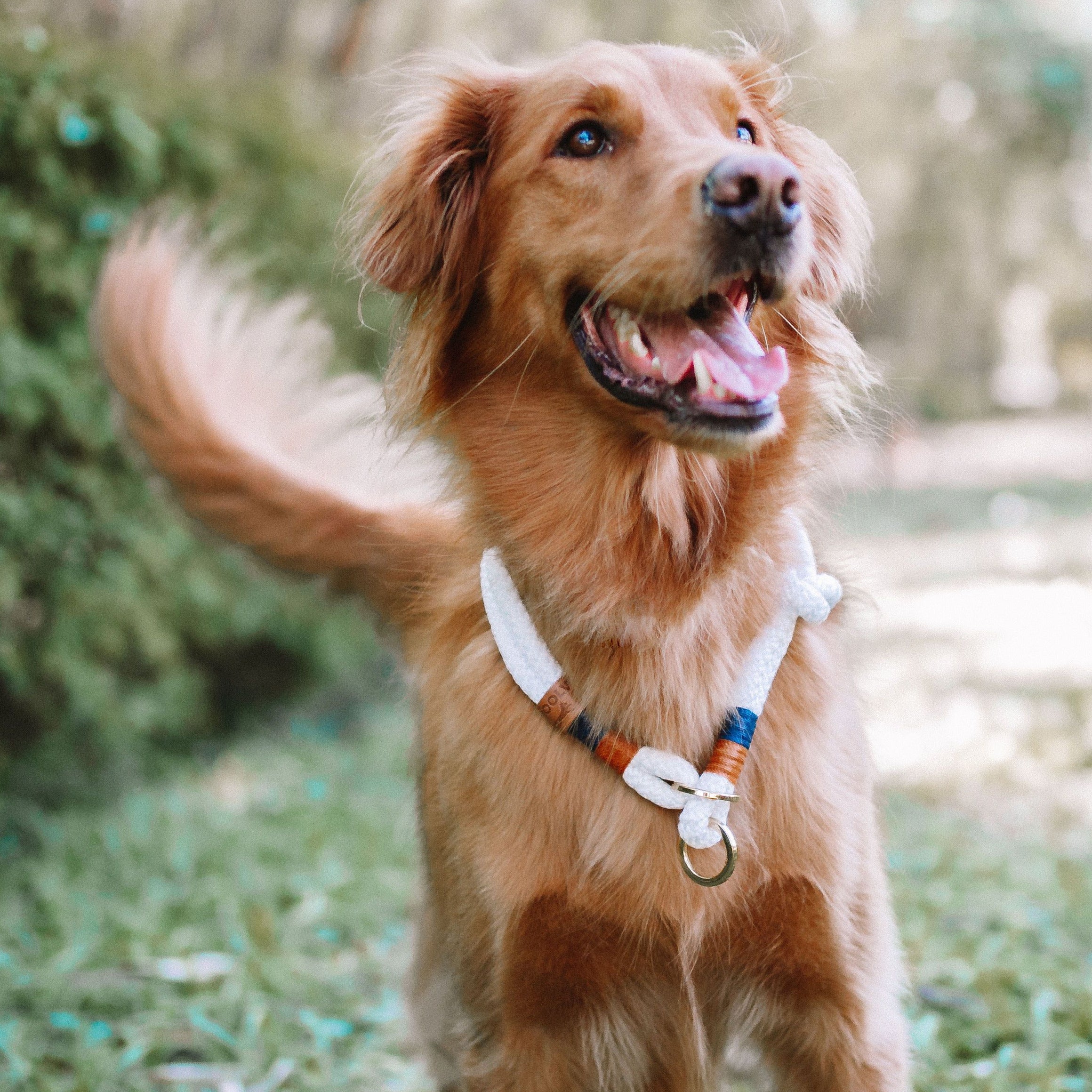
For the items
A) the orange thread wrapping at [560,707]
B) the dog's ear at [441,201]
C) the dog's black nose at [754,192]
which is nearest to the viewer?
the dog's black nose at [754,192]

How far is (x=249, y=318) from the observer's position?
12.2 ft

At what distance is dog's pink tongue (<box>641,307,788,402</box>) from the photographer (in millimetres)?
2086

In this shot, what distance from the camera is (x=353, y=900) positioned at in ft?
14.5

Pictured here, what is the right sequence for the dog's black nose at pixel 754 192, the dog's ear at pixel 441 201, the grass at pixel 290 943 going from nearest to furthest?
the dog's black nose at pixel 754 192 → the dog's ear at pixel 441 201 → the grass at pixel 290 943

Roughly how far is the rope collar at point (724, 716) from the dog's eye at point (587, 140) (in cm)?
84

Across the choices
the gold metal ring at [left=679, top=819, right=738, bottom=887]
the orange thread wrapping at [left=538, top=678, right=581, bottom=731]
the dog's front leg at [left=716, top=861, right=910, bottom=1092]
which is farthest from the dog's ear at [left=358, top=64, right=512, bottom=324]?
the dog's front leg at [left=716, top=861, right=910, bottom=1092]

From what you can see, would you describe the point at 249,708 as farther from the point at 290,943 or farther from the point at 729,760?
the point at 729,760

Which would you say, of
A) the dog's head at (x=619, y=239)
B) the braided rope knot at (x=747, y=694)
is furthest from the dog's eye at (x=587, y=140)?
the braided rope knot at (x=747, y=694)

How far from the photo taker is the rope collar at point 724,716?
213 centimetres

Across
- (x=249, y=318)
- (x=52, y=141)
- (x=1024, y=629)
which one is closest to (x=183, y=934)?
(x=249, y=318)

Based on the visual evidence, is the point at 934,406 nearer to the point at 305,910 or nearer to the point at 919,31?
the point at 919,31

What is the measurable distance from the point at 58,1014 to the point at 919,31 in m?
19.3

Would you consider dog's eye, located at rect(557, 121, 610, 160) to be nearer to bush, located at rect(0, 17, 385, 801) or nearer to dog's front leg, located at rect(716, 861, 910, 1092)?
dog's front leg, located at rect(716, 861, 910, 1092)

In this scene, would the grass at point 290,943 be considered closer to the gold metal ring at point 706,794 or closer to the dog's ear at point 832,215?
the gold metal ring at point 706,794
